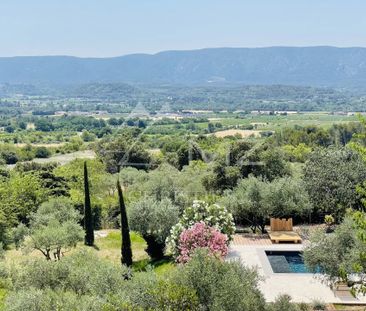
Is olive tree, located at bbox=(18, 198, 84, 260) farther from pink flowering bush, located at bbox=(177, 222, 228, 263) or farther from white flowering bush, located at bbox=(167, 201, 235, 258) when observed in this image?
pink flowering bush, located at bbox=(177, 222, 228, 263)

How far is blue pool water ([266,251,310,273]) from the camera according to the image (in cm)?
1972

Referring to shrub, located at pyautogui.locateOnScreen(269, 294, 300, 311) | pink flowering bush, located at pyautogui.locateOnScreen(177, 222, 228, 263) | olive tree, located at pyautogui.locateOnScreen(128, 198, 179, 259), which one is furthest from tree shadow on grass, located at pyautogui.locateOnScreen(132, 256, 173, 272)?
shrub, located at pyautogui.locateOnScreen(269, 294, 300, 311)

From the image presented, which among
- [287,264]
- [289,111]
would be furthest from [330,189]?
[289,111]

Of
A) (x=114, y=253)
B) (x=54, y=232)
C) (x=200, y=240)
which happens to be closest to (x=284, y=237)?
(x=200, y=240)

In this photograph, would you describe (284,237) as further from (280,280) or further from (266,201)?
(280,280)

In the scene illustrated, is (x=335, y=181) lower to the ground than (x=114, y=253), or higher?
higher

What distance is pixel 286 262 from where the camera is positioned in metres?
20.7

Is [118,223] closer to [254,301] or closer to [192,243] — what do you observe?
[192,243]

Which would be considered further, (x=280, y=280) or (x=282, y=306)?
(x=280, y=280)

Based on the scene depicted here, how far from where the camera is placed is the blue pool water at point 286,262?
1972 centimetres

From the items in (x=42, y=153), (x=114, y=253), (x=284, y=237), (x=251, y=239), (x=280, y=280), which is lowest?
(x=42, y=153)

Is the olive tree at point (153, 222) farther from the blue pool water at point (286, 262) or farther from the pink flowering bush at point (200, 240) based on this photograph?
the blue pool water at point (286, 262)

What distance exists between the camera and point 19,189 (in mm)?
30406

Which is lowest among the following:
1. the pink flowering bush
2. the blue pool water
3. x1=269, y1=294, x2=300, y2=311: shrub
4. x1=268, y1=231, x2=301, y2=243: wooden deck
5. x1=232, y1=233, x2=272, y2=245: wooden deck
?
x1=232, y1=233, x2=272, y2=245: wooden deck
